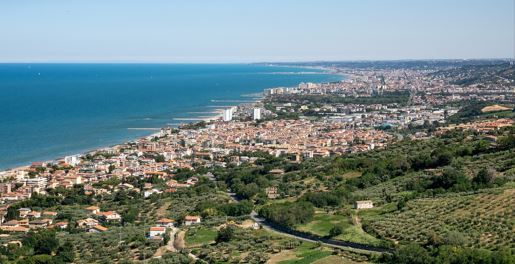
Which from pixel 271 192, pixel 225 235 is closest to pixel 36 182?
pixel 271 192

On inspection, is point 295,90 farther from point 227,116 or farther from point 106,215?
point 106,215

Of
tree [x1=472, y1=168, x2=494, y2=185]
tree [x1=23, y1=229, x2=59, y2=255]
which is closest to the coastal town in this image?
tree [x1=23, y1=229, x2=59, y2=255]

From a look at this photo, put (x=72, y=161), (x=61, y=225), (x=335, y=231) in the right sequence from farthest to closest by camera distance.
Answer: (x=72, y=161) < (x=61, y=225) < (x=335, y=231)

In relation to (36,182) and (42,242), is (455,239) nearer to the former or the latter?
(42,242)

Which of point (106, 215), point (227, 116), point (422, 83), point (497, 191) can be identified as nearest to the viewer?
point (497, 191)

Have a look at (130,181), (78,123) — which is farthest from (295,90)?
(130,181)

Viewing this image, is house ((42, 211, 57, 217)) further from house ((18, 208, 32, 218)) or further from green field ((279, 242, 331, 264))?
green field ((279, 242, 331, 264))
